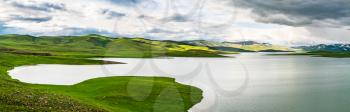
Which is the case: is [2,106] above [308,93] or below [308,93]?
above

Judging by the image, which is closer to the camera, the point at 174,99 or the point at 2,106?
the point at 2,106

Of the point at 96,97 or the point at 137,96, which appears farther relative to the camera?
the point at 137,96

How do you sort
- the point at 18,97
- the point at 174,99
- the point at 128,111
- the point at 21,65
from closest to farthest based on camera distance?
the point at 18,97 < the point at 128,111 < the point at 174,99 < the point at 21,65

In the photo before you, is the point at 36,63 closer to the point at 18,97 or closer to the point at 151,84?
the point at 151,84

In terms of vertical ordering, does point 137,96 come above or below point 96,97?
→ below

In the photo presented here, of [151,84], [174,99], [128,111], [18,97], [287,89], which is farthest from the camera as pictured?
[287,89]

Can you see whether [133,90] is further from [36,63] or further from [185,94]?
[36,63]

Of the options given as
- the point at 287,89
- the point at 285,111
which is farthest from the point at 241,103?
the point at 287,89

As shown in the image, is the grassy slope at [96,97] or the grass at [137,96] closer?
the grassy slope at [96,97]

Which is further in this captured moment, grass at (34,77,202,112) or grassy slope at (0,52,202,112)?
grass at (34,77,202,112)
